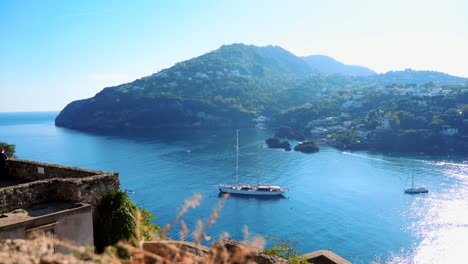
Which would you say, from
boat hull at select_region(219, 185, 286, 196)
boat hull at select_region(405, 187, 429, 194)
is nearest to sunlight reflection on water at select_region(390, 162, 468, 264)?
boat hull at select_region(405, 187, 429, 194)

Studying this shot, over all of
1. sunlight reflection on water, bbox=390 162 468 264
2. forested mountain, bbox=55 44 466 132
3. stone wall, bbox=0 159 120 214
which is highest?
forested mountain, bbox=55 44 466 132

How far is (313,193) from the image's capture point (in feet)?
204

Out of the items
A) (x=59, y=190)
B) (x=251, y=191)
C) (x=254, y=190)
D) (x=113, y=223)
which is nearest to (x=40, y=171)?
(x=59, y=190)

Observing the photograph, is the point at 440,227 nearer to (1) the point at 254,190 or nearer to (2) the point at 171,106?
(1) the point at 254,190

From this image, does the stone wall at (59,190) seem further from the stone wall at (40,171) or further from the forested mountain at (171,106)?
the forested mountain at (171,106)

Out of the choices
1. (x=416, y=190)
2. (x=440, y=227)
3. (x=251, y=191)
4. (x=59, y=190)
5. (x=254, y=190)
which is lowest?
(x=440, y=227)

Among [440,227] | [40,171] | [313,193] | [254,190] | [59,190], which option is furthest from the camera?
[313,193]

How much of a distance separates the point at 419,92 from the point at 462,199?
3928 inches

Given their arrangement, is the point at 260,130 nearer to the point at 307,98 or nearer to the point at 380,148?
the point at 380,148

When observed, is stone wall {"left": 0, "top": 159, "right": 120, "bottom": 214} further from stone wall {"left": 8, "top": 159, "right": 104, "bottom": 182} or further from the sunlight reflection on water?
the sunlight reflection on water

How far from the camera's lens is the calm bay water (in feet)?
145

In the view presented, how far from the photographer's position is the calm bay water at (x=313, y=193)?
1738 inches

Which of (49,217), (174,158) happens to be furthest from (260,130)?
(49,217)

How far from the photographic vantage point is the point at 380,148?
331 ft
